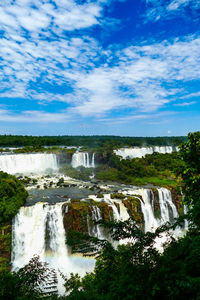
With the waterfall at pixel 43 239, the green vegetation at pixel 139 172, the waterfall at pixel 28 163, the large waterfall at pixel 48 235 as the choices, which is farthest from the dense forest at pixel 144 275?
the waterfall at pixel 28 163

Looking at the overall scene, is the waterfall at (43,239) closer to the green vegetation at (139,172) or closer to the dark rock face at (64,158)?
the green vegetation at (139,172)

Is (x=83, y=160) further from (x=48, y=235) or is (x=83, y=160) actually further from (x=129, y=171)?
(x=48, y=235)

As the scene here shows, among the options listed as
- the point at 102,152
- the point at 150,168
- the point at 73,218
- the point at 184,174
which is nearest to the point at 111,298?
the point at 184,174

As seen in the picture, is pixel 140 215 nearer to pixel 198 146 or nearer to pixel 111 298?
pixel 198 146

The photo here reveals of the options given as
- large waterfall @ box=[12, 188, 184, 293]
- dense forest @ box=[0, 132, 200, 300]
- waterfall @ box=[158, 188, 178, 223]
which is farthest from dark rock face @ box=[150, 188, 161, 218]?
dense forest @ box=[0, 132, 200, 300]

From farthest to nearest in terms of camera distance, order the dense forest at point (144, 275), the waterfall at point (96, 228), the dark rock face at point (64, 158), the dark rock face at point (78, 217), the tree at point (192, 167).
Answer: the dark rock face at point (64, 158), the waterfall at point (96, 228), the dark rock face at point (78, 217), the tree at point (192, 167), the dense forest at point (144, 275)
